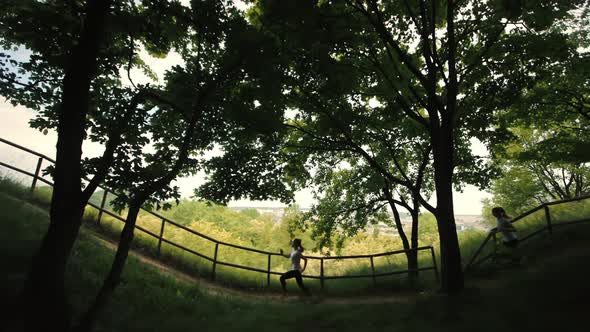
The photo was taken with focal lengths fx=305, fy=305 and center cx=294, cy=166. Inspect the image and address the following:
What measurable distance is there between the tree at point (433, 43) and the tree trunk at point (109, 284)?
5.45m

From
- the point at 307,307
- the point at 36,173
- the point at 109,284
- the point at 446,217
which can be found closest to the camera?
the point at 109,284

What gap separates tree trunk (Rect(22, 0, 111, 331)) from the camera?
16.4 feet

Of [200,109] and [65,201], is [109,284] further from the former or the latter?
[200,109]

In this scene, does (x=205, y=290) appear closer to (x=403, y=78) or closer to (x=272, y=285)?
(x=272, y=285)

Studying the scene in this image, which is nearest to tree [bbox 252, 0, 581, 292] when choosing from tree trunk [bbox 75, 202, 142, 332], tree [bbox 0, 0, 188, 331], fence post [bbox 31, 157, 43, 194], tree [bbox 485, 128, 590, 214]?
tree [bbox 0, 0, 188, 331]

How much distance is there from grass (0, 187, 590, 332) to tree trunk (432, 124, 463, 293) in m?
0.45

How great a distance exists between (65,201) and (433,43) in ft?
28.7

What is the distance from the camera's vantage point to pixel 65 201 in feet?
17.7

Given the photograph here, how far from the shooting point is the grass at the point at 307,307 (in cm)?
564

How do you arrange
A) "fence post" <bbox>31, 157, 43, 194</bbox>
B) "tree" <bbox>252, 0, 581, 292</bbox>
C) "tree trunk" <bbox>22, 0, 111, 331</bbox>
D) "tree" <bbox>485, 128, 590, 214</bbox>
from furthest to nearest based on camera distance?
"tree" <bbox>485, 128, 590, 214</bbox>, "fence post" <bbox>31, 157, 43, 194</bbox>, "tree" <bbox>252, 0, 581, 292</bbox>, "tree trunk" <bbox>22, 0, 111, 331</bbox>

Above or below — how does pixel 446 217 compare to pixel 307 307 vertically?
above

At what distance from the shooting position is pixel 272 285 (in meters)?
12.0

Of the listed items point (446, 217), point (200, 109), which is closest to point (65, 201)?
point (200, 109)

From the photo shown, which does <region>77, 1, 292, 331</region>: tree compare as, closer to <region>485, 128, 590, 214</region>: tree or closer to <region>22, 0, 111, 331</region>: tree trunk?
<region>22, 0, 111, 331</region>: tree trunk
